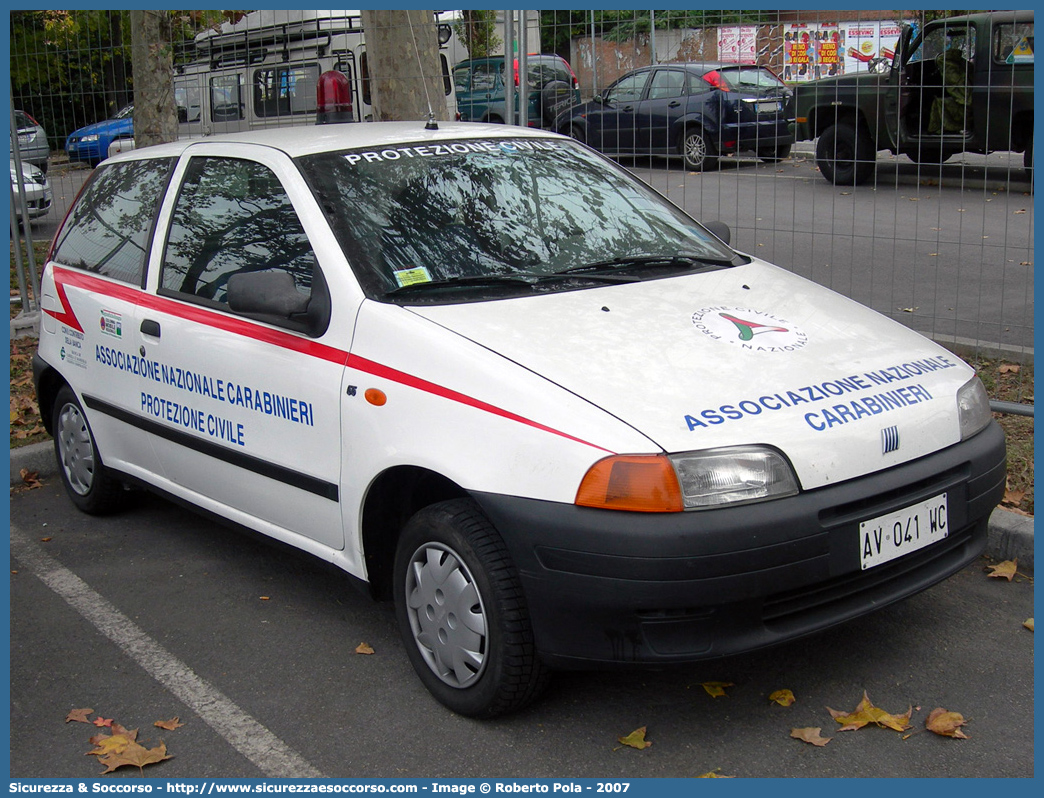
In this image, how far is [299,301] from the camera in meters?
3.67

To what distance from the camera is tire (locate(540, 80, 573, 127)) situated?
7090 millimetres

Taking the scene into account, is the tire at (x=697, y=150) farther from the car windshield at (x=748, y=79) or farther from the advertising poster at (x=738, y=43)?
the advertising poster at (x=738, y=43)

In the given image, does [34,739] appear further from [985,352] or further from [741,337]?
[985,352]

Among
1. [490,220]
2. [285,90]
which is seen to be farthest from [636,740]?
[285,90]

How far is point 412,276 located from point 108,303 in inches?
68.9

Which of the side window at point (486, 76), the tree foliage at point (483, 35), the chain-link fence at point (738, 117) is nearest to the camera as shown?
the chain-link fence at point (738, 117)

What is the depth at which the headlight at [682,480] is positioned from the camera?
2887 millimetres

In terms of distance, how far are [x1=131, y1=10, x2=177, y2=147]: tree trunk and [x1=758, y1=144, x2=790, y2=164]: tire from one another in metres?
5.42

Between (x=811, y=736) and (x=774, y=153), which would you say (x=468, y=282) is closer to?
(x=811, y=736)

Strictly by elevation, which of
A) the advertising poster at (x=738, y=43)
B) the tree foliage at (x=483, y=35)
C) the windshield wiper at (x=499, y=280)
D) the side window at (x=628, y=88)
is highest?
the tree foliage at (x=483, y=35)

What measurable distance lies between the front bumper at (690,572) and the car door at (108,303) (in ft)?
7.31

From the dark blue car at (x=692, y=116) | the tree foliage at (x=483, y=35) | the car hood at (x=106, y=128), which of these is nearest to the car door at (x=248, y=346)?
the dark blue car at (x=692, y=116)

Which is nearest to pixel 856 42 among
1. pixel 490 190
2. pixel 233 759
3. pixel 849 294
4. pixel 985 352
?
pixel 849 294

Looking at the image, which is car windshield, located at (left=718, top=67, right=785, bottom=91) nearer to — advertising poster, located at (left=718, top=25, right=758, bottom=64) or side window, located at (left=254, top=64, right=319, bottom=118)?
advertising poster, located at (left=718, top=25, right=758, bottom=64)
